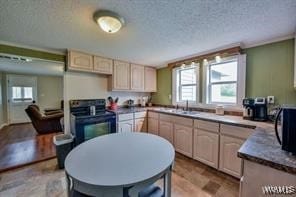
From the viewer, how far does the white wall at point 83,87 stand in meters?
2.92

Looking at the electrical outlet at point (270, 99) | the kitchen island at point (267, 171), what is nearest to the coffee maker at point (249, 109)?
the electrical outlet at point (270, 99)

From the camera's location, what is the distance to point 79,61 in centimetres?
276

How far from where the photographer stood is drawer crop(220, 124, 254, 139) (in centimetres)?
184

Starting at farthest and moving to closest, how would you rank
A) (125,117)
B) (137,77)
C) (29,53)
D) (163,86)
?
(163,86) → (137,77) → (125,117) → (29,53)

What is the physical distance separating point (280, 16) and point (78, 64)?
3135 millimetres

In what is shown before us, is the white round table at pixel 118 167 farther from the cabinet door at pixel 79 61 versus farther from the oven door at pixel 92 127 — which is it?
the cabinet door at pixel 79 61

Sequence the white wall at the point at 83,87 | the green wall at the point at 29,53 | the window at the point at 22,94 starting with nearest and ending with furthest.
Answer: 1. the green wall at the point at 29,53
2. the white wall at the point at 83,87
3. the window at the point at 22,94

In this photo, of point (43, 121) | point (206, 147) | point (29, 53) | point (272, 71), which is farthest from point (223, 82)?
point (43, 121)

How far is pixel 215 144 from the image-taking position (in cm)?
220

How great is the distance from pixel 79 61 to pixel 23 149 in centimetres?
237

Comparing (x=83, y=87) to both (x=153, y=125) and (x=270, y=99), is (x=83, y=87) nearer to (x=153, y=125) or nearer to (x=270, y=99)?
(x=153, y=125)

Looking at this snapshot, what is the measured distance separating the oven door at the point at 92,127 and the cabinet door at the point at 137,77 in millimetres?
1152

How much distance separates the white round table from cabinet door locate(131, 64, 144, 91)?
7.97ft

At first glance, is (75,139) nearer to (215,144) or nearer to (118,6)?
(118,6)
